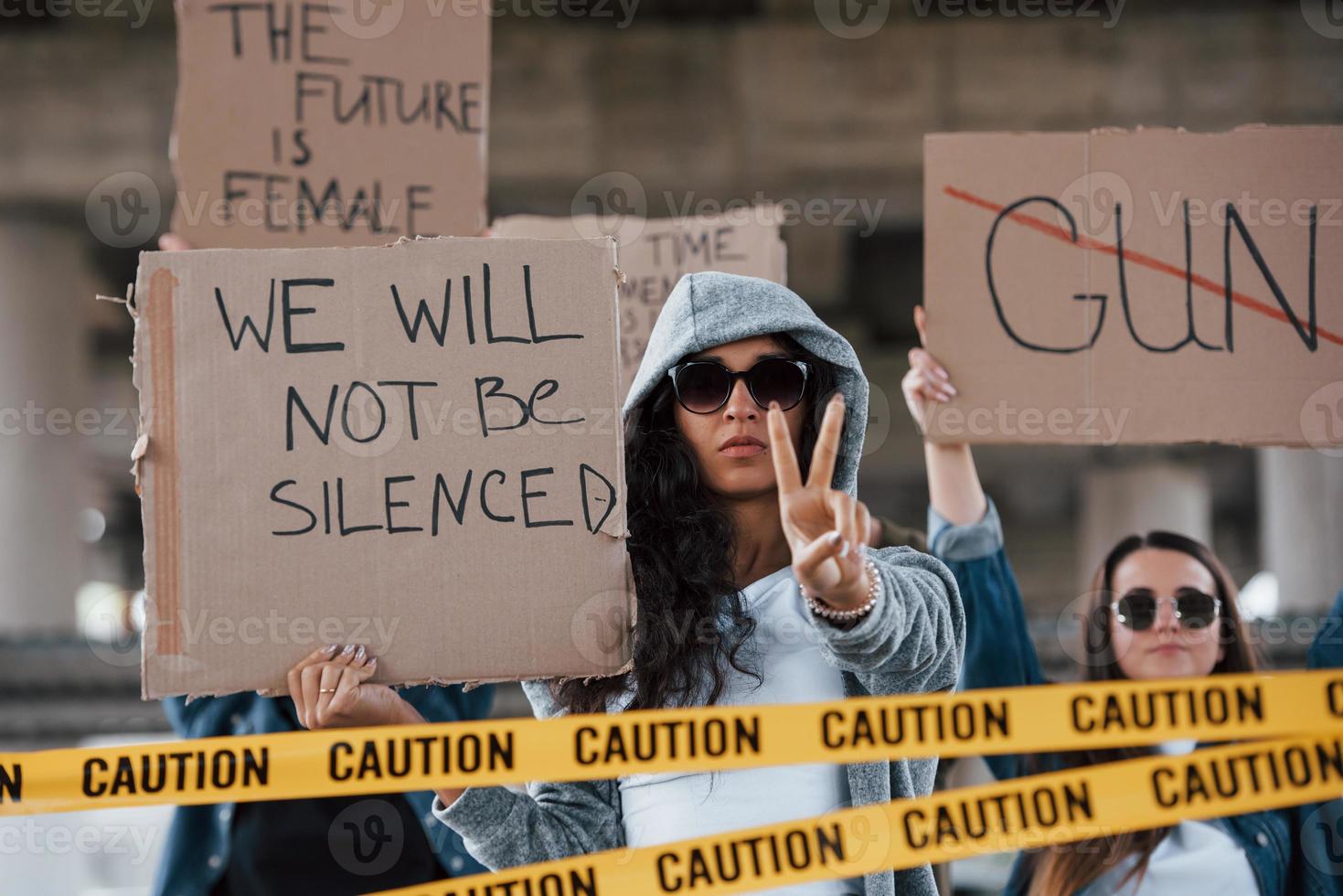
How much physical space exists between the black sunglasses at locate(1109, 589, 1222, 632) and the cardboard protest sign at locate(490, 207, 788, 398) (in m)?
1.18

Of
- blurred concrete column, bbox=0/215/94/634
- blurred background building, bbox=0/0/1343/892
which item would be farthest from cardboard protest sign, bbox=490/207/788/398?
blurred concrete column, bbox=0/215/94/634

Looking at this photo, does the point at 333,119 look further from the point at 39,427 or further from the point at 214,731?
the point at 39,427

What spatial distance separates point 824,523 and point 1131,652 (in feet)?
4.49

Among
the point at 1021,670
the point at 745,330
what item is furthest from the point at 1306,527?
the point at 745,330

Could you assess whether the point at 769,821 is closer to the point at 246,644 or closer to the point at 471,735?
the point at 471,735

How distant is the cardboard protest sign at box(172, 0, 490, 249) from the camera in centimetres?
363

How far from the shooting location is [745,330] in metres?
2.55

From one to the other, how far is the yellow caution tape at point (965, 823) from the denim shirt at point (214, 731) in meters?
1.05

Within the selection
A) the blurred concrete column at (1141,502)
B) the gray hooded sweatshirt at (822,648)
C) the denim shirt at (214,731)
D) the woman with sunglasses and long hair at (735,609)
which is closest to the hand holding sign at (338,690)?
the woman with sunglasses and long hair at (735,609)

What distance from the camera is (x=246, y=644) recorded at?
94.0 inches

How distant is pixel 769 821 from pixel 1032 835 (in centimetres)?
40

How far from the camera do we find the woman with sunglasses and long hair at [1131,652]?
3.01 metres

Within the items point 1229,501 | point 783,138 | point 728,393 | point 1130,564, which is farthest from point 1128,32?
point 1229,501

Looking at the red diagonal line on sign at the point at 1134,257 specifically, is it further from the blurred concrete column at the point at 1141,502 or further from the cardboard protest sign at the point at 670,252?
the blurred concrete column at the point at 1141,502
